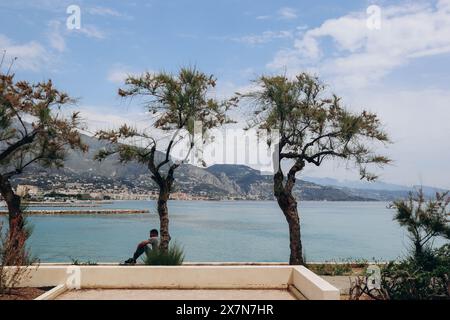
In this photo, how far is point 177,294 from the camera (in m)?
10.7

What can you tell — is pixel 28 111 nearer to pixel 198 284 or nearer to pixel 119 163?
pixel 119 163

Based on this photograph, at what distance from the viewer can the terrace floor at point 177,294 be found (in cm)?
1028

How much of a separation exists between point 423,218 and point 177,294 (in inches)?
351

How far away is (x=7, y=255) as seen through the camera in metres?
10.7

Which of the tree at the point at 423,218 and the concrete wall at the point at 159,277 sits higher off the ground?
the tree at the point at 423,218

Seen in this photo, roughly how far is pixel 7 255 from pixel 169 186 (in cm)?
850

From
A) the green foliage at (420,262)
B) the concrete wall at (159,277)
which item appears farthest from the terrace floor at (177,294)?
the green foliage at (420,262)

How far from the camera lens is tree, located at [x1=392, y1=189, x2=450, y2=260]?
1555 centimetres

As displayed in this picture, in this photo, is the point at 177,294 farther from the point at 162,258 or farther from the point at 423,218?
the point at 423,218

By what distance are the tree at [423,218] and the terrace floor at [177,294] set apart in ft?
21.5

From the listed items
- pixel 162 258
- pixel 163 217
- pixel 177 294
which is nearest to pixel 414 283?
pixel 177 294

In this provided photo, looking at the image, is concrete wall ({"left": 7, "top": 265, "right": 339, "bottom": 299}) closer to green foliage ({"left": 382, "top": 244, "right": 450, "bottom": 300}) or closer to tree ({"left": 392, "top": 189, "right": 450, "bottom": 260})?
green foliage ({"left": 382, "top": 244, "right": 450, "bottom": 300})

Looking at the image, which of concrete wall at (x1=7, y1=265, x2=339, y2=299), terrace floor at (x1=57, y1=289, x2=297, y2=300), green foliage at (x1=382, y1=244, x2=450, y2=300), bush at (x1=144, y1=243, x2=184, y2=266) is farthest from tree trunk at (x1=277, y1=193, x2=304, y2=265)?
terrace floor at (x1=57, y1=289, x2=297, y2=300)

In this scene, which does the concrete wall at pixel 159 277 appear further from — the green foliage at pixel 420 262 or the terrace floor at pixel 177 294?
the green foliage at pixel 420 262
